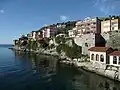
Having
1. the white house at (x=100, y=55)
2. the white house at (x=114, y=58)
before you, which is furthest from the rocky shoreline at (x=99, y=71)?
the white house at (x=114, y=58)

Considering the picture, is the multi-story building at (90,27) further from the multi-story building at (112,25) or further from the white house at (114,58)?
the white house at (114,58)

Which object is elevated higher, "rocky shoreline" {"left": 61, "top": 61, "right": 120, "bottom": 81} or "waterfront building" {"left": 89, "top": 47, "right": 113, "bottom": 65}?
"waterfront building" {"left": 89, "top": 47, "right": 113, "bottom": 65}

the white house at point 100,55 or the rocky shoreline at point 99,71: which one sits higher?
the white house at point 100,55

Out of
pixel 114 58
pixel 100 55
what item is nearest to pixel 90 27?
pixel 100 55

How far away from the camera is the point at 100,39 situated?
192ft

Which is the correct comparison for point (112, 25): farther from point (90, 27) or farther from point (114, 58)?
point (114, 58)

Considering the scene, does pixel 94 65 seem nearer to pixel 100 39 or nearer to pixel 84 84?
pixel 84 84

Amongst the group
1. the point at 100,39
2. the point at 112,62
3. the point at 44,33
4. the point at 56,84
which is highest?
the point at 44,33

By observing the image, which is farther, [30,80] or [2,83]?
[30,80]

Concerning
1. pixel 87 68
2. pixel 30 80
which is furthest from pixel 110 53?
pixel 30 80

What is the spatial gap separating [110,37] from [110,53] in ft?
46.6

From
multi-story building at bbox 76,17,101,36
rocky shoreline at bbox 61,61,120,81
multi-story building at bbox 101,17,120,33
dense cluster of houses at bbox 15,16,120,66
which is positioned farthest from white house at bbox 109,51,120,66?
multi-story building at bbox 76,17,101,36

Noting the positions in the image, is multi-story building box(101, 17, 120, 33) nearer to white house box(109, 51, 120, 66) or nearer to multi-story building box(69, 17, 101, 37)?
multi-story building box(69, 17, 101, 37)

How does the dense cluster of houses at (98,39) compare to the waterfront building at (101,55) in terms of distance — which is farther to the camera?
the waterfront building at (101,55)
